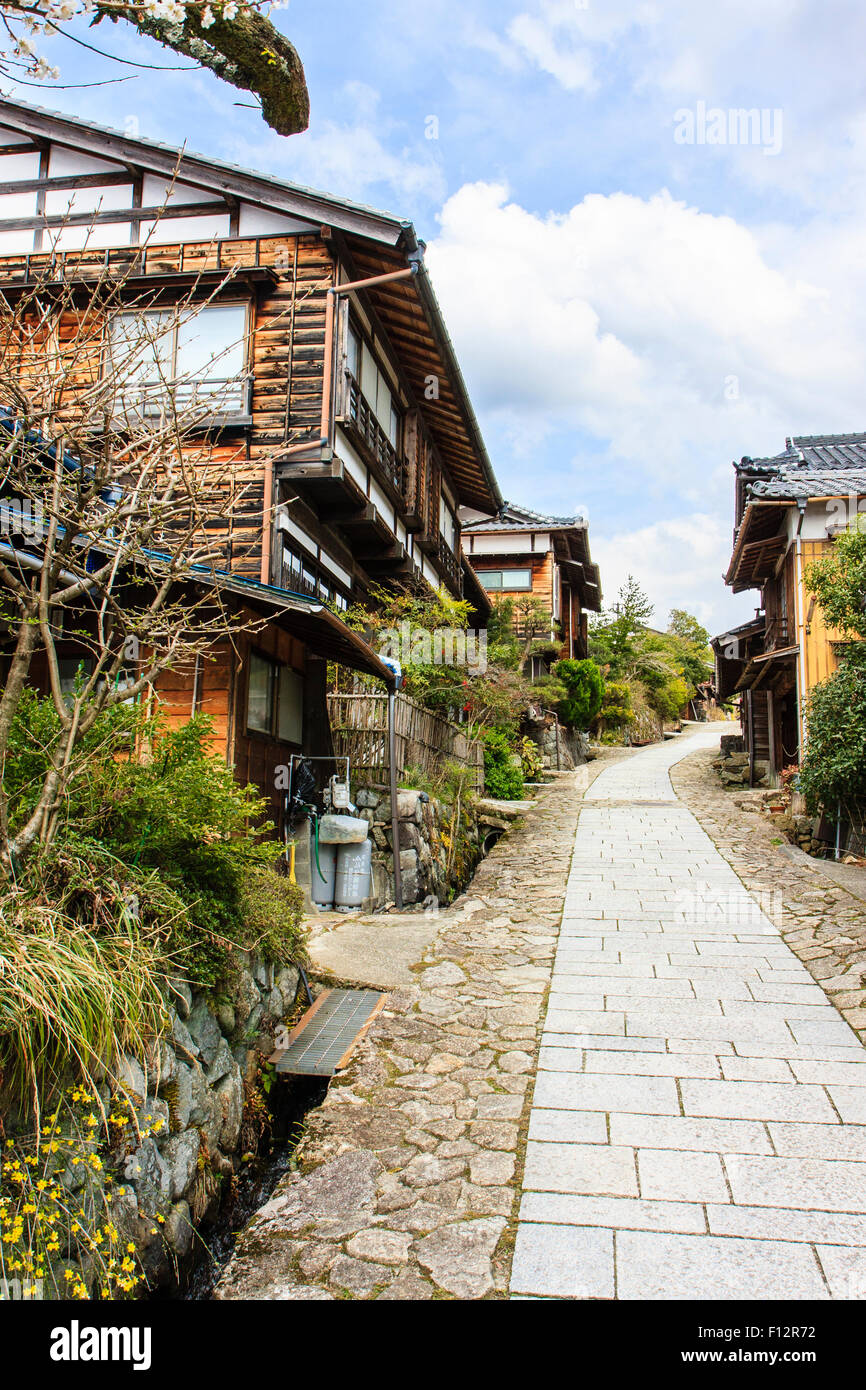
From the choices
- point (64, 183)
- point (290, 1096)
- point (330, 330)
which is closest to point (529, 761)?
point (330, 330)

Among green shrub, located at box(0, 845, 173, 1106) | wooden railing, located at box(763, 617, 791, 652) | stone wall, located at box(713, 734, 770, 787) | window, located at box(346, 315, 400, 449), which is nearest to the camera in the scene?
green shrub, located at box(0, 845, 173, 1106)

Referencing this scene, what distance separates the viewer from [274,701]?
32.7ft

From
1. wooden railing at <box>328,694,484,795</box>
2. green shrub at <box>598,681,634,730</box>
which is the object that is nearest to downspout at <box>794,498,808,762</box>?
wooden railing at <box>328,694,484,795</box>

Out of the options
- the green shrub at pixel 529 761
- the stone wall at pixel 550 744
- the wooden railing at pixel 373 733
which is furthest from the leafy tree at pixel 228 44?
the stone wall at pixel 550 744

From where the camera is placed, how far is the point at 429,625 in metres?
15.9

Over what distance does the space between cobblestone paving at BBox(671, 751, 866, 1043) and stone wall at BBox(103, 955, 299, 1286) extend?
436cm

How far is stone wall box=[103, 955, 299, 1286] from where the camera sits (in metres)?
3.89

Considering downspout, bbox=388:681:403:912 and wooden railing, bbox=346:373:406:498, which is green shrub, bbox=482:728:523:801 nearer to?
wooden railing, bbox=346:373:406:498

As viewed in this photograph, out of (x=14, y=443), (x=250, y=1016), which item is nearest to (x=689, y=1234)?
(x=250, y=1016)

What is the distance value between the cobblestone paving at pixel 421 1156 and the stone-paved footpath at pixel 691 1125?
0.61 feet

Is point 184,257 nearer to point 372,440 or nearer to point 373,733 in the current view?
point 372,440

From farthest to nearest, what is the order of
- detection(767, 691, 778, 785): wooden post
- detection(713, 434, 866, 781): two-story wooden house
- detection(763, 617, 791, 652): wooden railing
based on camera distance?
detection(767, 691, 778, 785): wooden post
detection(763, 617, 791, 652): wooden railing
detection(713, 434, 866, 781): two-story wooden house

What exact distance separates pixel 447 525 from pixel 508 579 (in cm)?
982
